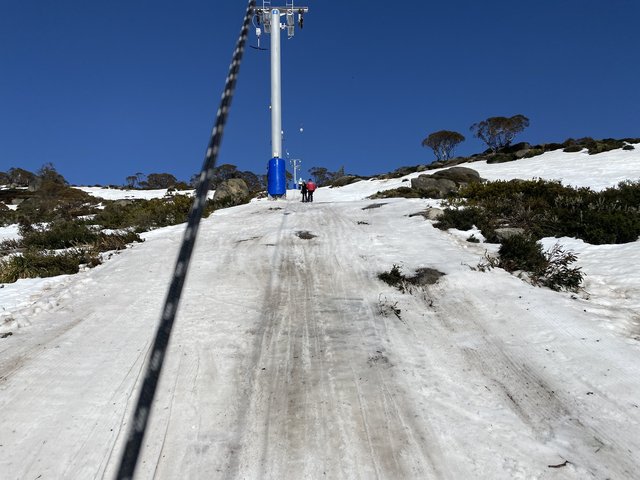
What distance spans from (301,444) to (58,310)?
4.85 metres

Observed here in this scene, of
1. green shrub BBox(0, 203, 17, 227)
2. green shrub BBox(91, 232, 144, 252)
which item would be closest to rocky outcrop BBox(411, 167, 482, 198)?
green shrub BBox(91, 232, 144, 252)

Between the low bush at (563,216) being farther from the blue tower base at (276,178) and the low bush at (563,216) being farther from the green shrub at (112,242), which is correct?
the blue tower base at (276,178)

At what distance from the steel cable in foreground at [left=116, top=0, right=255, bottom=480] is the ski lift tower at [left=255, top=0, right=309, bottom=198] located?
18161 millimetres

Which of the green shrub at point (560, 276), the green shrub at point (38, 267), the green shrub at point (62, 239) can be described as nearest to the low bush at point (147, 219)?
the green shrub at point (62, 239)

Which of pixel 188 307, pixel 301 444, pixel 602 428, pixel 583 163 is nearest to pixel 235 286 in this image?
pixel 188 307

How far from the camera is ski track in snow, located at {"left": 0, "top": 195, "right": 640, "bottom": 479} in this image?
10.1ft

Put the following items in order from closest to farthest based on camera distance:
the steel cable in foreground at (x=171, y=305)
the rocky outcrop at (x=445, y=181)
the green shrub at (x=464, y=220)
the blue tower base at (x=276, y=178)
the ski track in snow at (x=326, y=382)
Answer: the steel cable in foreground at (x=171, y=305)
the ski track in snow at (x=326, y=382)
the green shrub at (x=464, y=220)
the blue tower base at (x=276, y=178)
the rocky outcrop at (x=445, y=181)

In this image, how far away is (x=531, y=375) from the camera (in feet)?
13.9

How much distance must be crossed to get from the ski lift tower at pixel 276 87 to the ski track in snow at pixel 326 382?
13.2m

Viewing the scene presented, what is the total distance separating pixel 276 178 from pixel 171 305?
19.0 m

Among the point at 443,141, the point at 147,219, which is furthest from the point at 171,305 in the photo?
the point at 443,141

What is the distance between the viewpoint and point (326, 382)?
4094mm

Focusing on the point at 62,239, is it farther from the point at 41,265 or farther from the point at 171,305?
the point at 171,305

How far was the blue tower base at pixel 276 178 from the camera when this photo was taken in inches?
784
